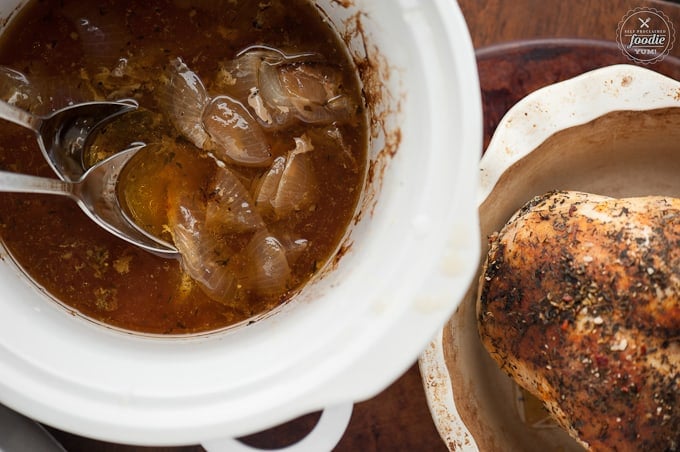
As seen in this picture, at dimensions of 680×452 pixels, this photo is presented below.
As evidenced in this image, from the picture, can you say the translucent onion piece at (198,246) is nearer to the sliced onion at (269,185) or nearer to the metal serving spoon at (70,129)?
the sliced onion at (269,185)

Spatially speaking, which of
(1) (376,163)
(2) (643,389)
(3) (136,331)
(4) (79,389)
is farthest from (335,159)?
(2) (643,389)

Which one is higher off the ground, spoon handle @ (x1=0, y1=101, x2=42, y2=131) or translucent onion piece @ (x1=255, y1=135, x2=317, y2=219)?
spoon handle @ (x1=0, y1=101, x2=42, y2=131)

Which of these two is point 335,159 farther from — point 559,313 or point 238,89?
point 559,313

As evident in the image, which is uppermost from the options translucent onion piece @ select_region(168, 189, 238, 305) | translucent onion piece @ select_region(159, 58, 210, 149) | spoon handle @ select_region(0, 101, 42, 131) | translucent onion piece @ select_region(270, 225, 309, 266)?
spoon handle @ select_region(0, 101, 42, 131)

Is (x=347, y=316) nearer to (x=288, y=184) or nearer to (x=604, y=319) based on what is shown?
(x=288, y=184)
